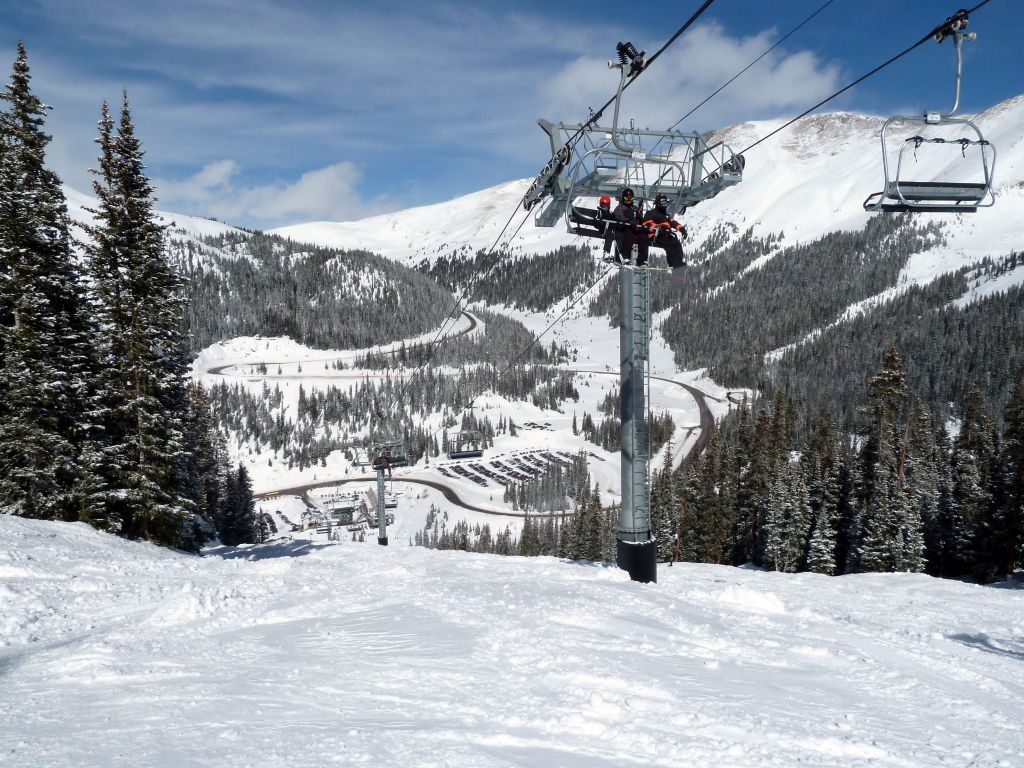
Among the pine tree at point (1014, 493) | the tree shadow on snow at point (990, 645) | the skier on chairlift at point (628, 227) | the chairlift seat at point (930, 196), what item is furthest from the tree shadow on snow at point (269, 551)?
the pine tree at point (1014, 493)

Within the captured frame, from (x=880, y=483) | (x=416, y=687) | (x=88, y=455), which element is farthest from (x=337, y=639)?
(x=880, y=483)

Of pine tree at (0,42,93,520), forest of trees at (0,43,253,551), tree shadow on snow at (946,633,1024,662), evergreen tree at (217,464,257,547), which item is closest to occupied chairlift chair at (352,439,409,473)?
forest of trees at (0,43,253,551)

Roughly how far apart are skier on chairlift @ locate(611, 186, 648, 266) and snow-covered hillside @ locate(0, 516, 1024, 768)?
7.57 metres

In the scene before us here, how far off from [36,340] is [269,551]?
11630mm

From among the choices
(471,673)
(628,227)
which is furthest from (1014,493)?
(471,673)

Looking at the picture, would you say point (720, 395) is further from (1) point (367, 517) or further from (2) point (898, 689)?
(2) point (898, 689)

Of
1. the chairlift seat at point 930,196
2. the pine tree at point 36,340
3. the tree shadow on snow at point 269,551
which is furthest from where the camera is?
the tree shadow on snow at point 269,551

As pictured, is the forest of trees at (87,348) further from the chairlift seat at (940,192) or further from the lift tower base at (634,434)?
the chairlift seat at (940,192)

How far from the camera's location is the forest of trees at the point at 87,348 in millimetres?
20141

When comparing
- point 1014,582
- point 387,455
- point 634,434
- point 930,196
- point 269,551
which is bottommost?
point 1014,582

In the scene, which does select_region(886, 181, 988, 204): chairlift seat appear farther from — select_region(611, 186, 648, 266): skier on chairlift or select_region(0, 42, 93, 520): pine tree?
select_region(0, 42, 93, 520): pine tree

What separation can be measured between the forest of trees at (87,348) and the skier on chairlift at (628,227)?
1666 centimetres

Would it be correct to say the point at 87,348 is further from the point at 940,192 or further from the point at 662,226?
the point at 940,192

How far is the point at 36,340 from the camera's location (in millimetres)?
20219
